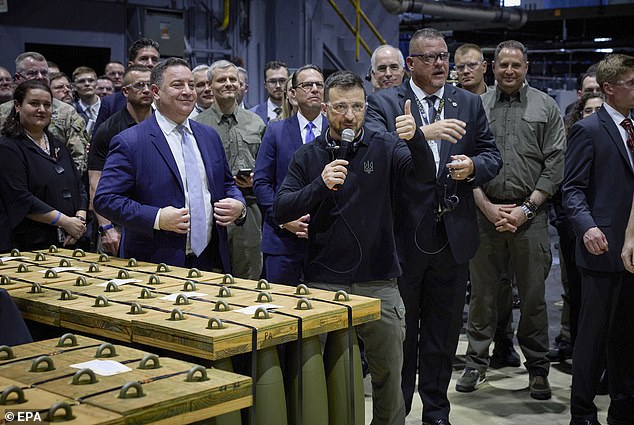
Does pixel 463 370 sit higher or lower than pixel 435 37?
lower

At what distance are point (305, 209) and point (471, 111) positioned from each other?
1249mm

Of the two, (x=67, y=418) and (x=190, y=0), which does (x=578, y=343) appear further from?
(x=190, y=0)

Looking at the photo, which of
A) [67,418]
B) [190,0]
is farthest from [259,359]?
[190,0]

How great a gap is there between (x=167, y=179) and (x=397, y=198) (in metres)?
1.09

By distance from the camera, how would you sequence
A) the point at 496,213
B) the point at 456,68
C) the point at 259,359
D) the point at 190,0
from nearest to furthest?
the point at 259,359
the point at 496,213
the point at 456,68
the point at 190,0

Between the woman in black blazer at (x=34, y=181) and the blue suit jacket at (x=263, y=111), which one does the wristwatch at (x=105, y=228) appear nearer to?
the woman in black blazer at (x=34, y=181)

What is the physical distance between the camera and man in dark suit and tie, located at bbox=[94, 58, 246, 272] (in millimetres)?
4148

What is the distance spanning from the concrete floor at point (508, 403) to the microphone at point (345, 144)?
1.64 m

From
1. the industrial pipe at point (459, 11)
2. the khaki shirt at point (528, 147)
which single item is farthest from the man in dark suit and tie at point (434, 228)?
the industrial pipe at point (459, 11)

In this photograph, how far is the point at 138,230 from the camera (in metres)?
4.08

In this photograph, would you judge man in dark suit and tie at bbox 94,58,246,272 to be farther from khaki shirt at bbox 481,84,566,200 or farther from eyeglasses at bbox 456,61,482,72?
eyeglasses at bbox 456,61,482,72

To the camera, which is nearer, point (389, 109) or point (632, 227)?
point (632, 227)

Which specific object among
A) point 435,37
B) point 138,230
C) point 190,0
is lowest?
point 138,230

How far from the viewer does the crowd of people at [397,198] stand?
12.1ft
